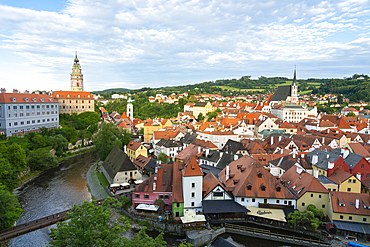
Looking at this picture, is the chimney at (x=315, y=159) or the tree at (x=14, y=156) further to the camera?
the tree at (x=14, y=156)

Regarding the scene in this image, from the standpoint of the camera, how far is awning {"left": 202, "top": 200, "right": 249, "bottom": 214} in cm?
2777

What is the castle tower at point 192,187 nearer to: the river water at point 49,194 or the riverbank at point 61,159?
the river water at point 49,194

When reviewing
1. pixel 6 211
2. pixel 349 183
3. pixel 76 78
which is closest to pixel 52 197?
pixel 6 211

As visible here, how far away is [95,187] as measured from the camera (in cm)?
4041

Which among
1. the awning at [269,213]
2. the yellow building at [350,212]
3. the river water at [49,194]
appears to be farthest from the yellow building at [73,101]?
the yellow building at [350,212]

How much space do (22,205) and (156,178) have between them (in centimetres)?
1893

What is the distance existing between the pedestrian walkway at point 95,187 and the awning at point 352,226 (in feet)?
94.3

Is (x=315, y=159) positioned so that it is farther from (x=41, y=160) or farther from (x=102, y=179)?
(x=41, y=160)

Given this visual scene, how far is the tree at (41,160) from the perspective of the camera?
160 ft

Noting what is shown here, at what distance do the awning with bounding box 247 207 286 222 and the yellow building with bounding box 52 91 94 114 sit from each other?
77.8 meters

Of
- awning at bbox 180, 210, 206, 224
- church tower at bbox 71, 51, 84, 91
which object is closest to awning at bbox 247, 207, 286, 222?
awning at bbox 180, 210, 206, 224

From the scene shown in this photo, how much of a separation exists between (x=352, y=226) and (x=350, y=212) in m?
1.38

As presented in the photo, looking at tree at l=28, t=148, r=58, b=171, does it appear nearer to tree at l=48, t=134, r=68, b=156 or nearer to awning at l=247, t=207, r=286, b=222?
tree at l=48, t=134, r=68, b=156

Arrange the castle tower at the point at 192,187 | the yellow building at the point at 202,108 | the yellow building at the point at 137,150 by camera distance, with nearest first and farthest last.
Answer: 1. the castle tower at the point at 192,187
2. the yellow building at the point at 137,150
3. the yellow building at the point at 202,108
